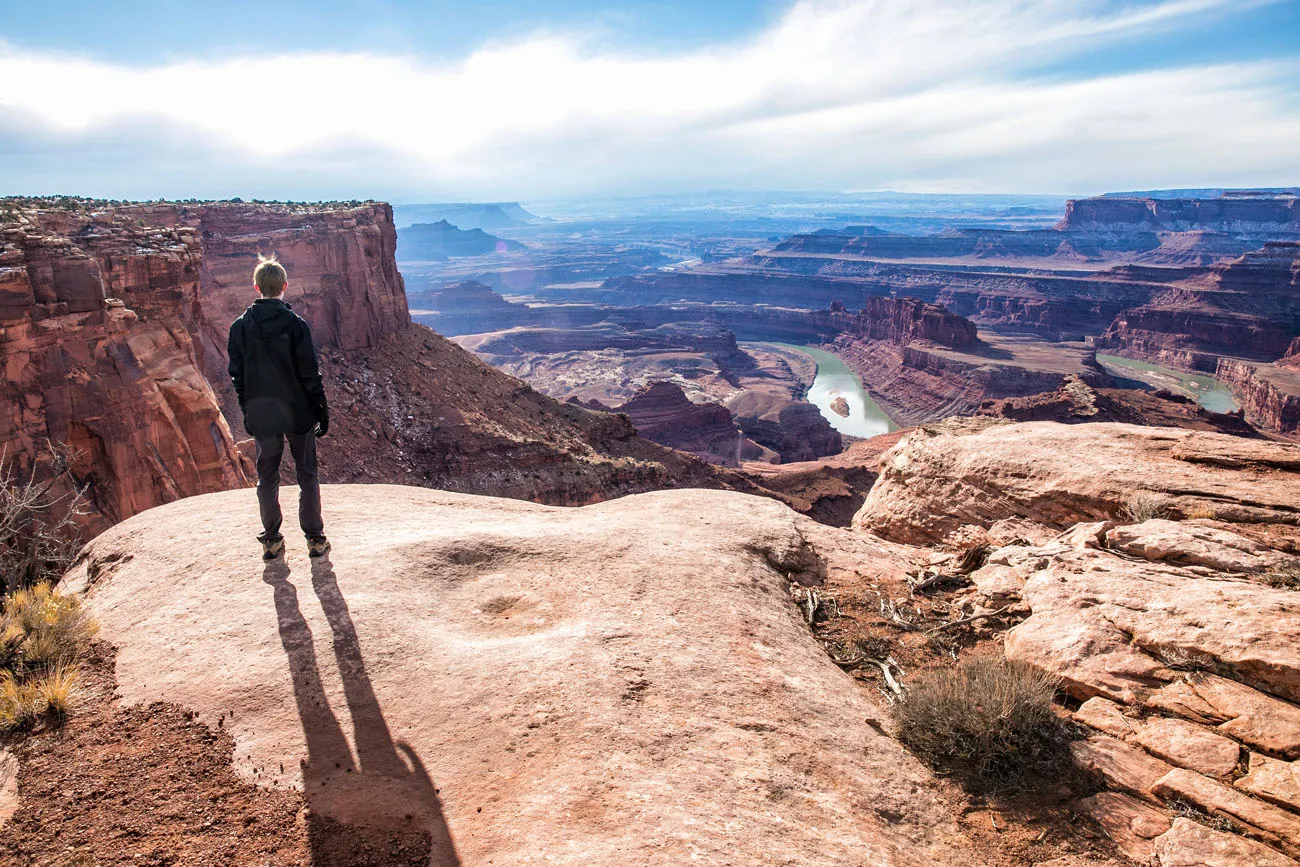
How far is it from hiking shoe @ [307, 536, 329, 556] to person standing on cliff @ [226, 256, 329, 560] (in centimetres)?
25

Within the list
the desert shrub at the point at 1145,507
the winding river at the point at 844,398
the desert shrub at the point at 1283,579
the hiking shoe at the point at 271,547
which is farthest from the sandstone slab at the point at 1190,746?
the winding river at the point at 844,398

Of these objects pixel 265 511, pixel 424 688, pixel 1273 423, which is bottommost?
pixel 1273 423

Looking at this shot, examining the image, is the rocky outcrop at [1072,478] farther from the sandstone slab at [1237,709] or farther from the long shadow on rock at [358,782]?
the long shadow on rock at [358,782]

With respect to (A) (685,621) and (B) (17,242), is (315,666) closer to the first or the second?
(A) (685,621)

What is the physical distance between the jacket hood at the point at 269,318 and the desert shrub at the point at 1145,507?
8265mm

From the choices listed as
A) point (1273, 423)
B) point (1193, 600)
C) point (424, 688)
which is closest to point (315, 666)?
point (424, 688)

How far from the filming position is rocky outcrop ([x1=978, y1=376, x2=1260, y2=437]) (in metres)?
41.2

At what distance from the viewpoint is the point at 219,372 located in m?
22.9

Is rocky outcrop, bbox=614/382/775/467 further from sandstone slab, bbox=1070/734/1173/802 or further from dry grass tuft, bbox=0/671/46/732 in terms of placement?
dry grass tuft, bbox=0/671/46/732

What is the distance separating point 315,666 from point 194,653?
83 cm

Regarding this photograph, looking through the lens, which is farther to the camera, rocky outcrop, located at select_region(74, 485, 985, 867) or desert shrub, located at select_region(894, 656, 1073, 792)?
desert shrub, located at select_region(894, 656, 1073, 792)

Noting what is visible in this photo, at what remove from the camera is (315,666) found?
13.6ft

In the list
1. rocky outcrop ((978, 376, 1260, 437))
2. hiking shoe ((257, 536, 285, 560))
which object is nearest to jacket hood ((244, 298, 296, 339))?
hiking shoe ((257, 536, 285, 560))

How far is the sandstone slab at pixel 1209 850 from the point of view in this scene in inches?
120
